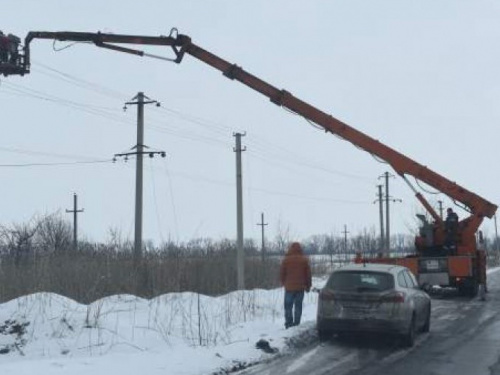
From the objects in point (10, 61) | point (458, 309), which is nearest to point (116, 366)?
point (10, 61)

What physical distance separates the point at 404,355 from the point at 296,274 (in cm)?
367

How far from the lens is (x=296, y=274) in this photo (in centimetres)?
1558

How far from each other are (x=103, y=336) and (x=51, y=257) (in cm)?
874

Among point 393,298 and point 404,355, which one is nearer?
point 404,355

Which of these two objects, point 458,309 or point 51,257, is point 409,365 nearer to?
point 458,309

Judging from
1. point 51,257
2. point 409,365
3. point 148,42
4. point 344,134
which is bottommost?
point 409,365

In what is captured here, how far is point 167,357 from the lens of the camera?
11375 mm

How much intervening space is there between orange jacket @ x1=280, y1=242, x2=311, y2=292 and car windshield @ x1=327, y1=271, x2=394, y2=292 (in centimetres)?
120

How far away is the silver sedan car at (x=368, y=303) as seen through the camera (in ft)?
44.6

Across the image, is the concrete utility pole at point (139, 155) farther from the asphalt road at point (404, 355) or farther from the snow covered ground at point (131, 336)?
the asphalt road at point (404, 355)

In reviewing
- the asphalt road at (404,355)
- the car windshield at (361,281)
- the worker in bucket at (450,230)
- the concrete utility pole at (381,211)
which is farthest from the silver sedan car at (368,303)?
the concrete utility pole at (381,211)

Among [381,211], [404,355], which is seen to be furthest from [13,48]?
[381,211]

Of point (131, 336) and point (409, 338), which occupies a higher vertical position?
point (131, 336)

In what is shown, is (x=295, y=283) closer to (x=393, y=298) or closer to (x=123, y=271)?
(x=393, y=298)
